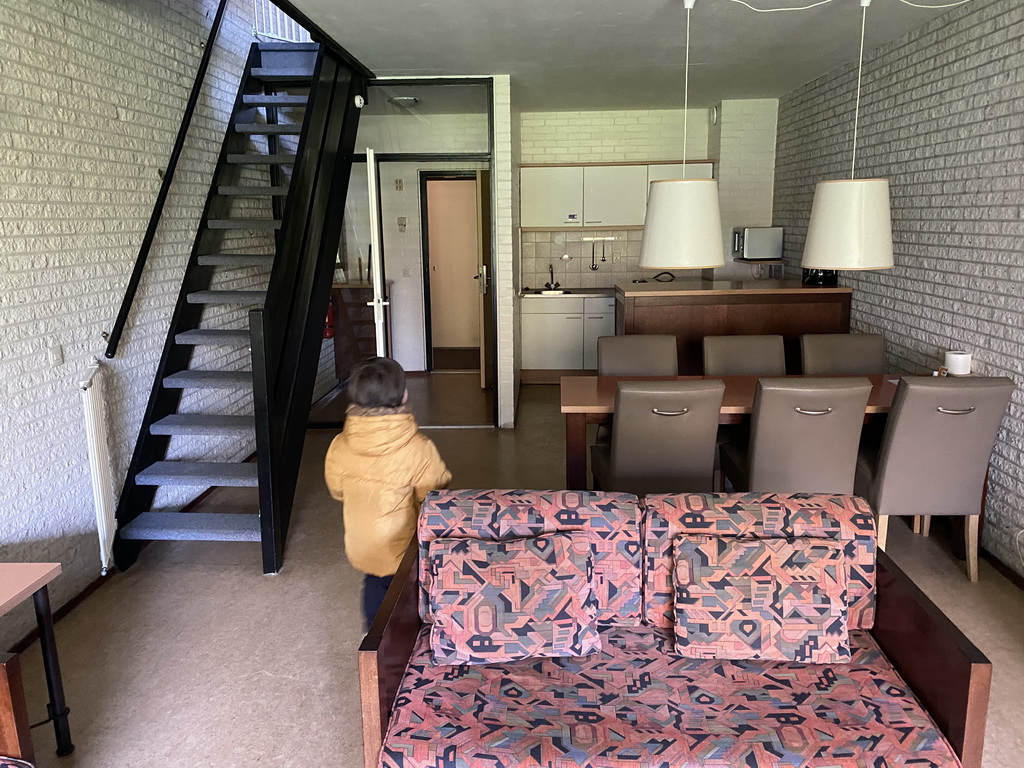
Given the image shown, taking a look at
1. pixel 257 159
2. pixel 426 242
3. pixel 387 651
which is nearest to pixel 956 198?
pixel 387 651

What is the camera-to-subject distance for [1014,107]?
332 cm

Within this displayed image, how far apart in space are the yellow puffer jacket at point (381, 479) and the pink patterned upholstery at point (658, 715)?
0.40 metres

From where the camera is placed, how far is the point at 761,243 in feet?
20.6

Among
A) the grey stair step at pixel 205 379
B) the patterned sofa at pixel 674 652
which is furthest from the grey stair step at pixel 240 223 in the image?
the patterned sofa at pixel 674 652

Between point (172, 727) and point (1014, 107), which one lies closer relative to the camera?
point (172, 727)

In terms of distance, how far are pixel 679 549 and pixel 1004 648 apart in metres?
1.70

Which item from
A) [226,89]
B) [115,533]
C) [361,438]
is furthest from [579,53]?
[115,533]

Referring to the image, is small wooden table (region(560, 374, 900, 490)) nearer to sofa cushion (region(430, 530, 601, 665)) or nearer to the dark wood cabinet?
sofa cushion (region(430, 530, 601, 665))

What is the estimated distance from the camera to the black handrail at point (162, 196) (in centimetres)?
351

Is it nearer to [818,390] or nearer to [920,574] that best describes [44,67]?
[818,390]

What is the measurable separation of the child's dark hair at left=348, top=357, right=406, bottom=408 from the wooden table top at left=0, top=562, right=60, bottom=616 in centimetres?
103

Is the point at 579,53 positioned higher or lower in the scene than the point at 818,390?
higher

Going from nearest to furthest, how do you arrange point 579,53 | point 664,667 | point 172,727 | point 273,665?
point 664,667
point 172,727
point 273,665
point 579,53

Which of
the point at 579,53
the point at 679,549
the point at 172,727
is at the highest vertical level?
the point at 579,53
